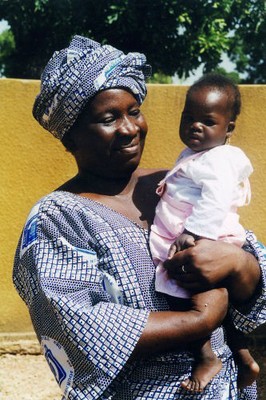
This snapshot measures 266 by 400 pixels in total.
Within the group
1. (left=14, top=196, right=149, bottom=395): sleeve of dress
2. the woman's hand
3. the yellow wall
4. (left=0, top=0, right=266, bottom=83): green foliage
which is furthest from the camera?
(left=0, top=0, right=266, bottom=83): green foliage

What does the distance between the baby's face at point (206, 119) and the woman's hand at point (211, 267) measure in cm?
40

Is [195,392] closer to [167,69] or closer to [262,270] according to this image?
[262,270]

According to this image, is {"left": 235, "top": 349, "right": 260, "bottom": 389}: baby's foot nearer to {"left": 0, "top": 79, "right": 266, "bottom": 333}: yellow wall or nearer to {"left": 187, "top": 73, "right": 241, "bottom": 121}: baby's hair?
{"left": 187, "top": 73, "right": 241, "bottom": 121}: baby's hair

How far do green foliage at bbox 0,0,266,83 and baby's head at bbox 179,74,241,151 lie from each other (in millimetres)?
10142

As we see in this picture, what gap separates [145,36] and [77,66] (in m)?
10.9

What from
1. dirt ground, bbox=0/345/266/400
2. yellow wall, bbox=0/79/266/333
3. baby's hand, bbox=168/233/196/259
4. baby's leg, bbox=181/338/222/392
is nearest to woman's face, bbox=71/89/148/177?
baby's hand, bbox=168/233/196/259

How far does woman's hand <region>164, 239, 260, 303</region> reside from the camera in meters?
1.97

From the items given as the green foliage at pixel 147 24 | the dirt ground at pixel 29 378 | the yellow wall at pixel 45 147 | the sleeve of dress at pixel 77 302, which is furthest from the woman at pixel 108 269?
the green foliage at pixel 147 24

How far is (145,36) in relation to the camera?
12.6 metres

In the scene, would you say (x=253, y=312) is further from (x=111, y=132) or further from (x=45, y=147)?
(x=45, y=147)

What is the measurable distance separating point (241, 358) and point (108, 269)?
60cm

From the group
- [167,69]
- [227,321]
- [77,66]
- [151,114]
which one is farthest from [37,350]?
[167,69]

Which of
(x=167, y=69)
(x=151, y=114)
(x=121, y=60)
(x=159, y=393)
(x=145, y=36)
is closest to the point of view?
(x=159, y=393)

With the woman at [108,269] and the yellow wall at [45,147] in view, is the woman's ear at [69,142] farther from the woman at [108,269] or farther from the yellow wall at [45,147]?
the yellow wall at [45,147]
